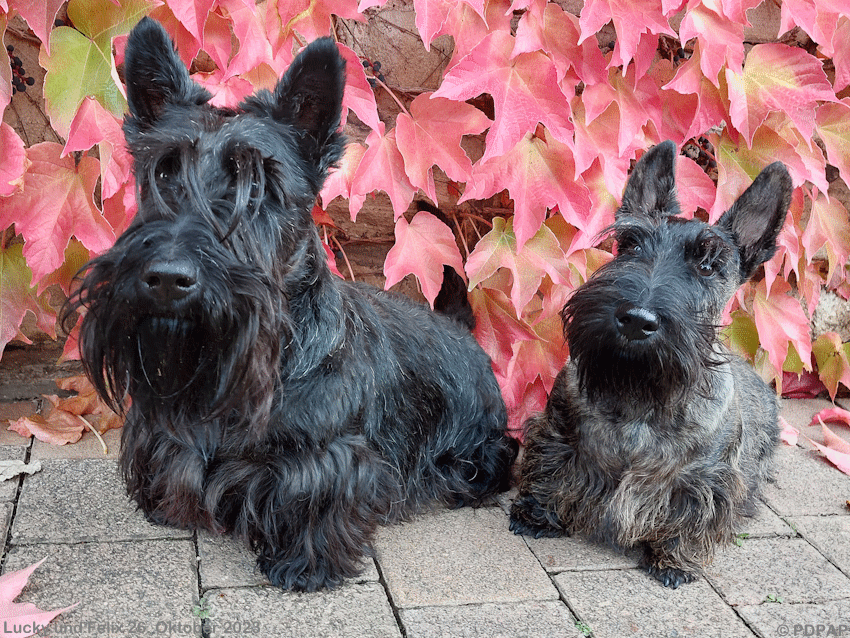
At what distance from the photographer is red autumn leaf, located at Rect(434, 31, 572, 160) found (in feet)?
7.23

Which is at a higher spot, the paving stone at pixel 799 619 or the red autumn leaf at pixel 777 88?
the red autumn leaf at pixel 777 88

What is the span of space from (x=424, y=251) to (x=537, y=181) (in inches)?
17.4

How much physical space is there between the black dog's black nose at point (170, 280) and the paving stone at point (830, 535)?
209 centimetres

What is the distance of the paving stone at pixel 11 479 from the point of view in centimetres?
231

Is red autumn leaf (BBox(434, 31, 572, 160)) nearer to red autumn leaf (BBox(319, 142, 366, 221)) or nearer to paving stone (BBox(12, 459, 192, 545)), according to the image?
red autumn leaf (BBox(319, 142, 366, 221))

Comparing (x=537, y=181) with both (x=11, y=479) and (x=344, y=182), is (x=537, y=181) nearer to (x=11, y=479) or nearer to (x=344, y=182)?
(x=344, y=182)

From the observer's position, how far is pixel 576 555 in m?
2.29

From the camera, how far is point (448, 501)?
256cm

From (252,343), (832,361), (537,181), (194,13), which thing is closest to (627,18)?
(537,181)


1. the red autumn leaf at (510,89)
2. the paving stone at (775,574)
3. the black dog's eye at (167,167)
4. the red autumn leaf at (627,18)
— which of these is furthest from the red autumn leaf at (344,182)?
the paving stone at (775,574)

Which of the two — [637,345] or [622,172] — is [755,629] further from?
[622,172]

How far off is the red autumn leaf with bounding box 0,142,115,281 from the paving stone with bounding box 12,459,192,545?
2.24 ft

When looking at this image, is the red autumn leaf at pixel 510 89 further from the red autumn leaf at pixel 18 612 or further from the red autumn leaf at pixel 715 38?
the red autumn leaf at pixel 18 612

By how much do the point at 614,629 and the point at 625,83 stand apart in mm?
1744
